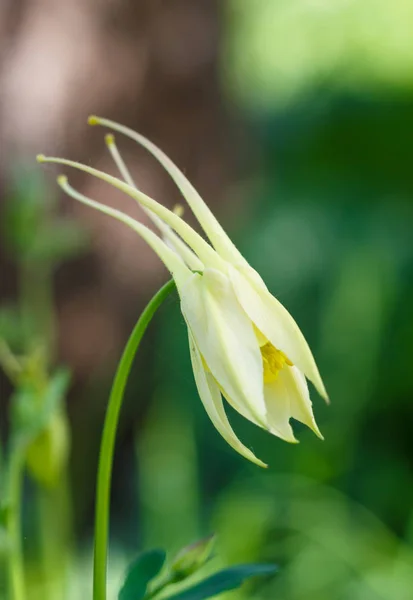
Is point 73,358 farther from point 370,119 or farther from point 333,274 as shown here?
point 370,119

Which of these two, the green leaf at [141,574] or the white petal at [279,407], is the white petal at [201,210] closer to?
the white petal at [279,407]

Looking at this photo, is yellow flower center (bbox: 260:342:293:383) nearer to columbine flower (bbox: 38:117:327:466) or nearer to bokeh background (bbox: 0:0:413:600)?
columbine flower (bbox: 38:117:327:466)

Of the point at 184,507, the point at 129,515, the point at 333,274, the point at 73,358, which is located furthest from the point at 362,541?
the point at 73,358

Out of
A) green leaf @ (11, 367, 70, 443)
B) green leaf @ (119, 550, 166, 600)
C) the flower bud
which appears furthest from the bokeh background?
green leaf @ (119, 550, 166, 600)

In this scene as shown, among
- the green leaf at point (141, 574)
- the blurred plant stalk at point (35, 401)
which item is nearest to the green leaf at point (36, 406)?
the blurred plant stalk at point (35, 401)

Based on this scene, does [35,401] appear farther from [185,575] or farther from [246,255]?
[246,255]

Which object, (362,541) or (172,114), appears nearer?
(362,541)
